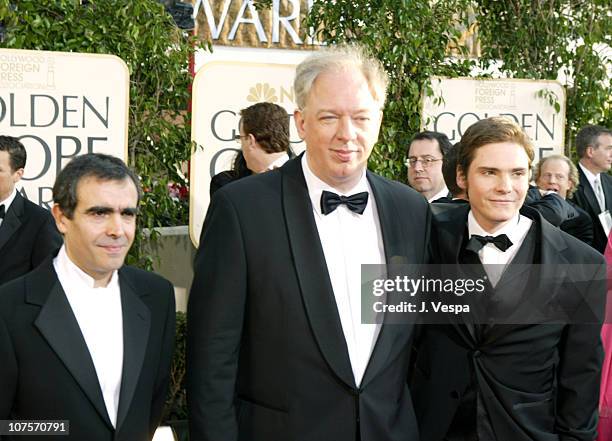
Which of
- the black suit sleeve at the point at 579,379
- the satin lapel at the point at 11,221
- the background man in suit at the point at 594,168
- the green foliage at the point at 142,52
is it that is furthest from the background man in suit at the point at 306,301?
the background man in suit at the point at 594,168

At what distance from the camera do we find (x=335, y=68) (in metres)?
2.45

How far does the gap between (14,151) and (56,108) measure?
1.88 ft

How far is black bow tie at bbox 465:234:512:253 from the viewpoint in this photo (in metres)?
2.69

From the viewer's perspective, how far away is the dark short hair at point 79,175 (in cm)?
249

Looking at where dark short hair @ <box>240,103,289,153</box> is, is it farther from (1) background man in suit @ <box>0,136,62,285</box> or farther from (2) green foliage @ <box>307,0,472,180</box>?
(2) green foliage @ <box>307,0,472,180</box>

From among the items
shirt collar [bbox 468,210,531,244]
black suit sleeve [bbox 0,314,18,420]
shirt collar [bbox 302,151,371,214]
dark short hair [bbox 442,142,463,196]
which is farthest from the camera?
dark short hair [bbox 442,142,463,196]

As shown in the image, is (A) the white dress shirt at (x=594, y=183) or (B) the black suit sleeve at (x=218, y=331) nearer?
(B) the black suit sleeve at (x=218, y=331)

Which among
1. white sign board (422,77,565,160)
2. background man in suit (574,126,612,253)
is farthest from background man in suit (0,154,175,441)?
background man in suit (574,126,612,253)

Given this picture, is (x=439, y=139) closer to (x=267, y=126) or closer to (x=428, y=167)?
(x=428, y=167)

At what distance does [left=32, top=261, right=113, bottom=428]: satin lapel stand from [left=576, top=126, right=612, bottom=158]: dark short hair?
5352 millimetres

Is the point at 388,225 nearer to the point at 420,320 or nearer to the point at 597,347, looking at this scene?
the point at 420,320

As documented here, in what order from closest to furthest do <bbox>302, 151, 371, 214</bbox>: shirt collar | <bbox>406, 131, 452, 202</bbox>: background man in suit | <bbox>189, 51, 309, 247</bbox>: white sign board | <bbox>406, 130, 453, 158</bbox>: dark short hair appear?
<bbox>302, 151, 371, 214</bbox>: shirt collar < <bbox>406, 131, 452, 202</bbox>: background man in suit < <bbox>406, 130, 453, 158</bbox>: dark short hair < <bbox>189, 51, 309, 247</bbox>: white sign board

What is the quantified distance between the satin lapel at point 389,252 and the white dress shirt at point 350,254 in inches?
0.9

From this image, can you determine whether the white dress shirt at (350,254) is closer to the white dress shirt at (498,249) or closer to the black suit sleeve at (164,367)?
the white dress shirt at (498,249)
